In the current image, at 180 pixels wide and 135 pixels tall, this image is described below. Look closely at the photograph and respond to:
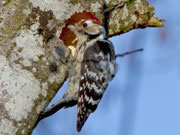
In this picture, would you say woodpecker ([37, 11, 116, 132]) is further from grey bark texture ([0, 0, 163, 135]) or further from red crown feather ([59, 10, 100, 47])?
grey bark texture ([0, 0, 163, 135])

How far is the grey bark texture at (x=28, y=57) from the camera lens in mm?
2461

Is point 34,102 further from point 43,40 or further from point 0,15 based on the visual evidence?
point 0,15

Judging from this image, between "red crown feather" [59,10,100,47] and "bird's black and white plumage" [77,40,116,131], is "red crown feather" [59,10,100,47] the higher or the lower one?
the higher one

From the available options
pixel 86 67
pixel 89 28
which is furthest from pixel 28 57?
pixel 89 28

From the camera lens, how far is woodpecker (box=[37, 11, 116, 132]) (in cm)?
336

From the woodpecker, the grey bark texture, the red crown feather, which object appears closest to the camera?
the grey bark texture

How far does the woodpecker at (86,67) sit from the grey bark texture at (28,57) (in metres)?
0.26

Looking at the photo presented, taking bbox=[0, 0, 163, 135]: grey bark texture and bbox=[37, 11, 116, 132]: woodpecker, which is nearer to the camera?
bbox=[0, 0, 163, 135]: grey bark texture

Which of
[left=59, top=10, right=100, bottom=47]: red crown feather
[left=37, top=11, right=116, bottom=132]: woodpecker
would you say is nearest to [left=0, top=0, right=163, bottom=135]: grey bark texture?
[left=59, top=10, right=100, bottom=47]: red crown feather

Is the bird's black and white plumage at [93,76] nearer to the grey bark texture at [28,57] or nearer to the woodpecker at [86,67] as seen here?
the woodpecker at [86,67]

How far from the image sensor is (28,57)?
2.68 m

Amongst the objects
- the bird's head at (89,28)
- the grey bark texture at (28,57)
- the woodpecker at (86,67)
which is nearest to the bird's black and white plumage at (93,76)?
the woodpecker at (86,67)

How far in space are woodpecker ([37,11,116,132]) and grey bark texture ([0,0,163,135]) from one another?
0.26 m

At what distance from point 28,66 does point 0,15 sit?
53 cm
